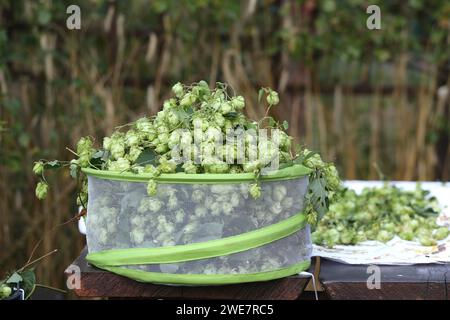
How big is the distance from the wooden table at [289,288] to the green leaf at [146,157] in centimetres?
22

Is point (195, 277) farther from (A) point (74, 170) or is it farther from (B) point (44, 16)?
(B) point (44, 16)

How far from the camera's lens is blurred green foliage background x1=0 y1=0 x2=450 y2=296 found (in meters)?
3.37

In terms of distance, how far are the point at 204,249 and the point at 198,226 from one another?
4 cm

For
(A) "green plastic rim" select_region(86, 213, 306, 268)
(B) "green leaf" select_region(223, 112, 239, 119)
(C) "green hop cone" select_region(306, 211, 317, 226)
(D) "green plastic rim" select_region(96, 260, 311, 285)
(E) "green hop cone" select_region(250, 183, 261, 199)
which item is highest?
(B) "green leaf" select_region(223, 112, 239, 119)

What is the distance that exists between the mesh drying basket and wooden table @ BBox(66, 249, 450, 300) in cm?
4

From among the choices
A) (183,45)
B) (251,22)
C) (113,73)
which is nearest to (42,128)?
(113,73)

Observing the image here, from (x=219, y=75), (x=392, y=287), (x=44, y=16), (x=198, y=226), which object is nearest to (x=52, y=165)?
(x=198, y=226)

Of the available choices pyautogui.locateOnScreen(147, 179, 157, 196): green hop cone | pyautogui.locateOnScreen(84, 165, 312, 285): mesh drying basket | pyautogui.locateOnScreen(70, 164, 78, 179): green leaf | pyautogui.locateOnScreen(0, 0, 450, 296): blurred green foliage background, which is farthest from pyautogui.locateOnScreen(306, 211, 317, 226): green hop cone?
pyautogui.locateOnScreen(0, 0, 450, 296): blurred green foliage background

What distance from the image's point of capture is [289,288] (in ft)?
4.46

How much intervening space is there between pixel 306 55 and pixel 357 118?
46cm

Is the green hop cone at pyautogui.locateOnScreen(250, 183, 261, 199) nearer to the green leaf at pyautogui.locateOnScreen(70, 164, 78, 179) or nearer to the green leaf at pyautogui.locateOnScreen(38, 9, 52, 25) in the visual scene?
the green leaf at pyautogui.locateOnScreen(70, 164, 78, 179)

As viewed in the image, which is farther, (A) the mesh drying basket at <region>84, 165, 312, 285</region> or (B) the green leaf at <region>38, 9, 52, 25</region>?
(B) the green leaf at <region>38, 9, 52, 25</region>

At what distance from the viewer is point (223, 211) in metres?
1.25

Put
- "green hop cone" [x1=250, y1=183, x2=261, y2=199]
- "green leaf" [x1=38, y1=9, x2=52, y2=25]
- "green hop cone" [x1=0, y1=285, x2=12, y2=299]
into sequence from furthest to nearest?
"green leaf" [x1=38, y1=9, x2=52, y2=25]
"green hop cone" [x1=0, y1=285, x2=12, y2=299]
"green hop cone" [x1=250, y1=183, x2=261, y2=199]
